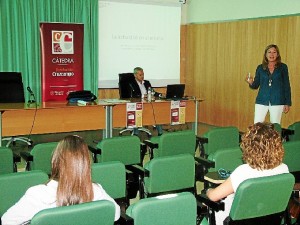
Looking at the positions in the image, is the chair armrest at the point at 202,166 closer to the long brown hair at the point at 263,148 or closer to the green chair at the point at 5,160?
the long brown hair at the point at 263,148

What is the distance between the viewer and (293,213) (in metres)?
3.13

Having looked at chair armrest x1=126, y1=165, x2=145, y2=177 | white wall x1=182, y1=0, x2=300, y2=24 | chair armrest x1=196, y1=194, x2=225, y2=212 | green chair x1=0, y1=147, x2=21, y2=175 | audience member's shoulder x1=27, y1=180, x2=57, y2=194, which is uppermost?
white wall x1=182, y1=0, x2=300, y2=24

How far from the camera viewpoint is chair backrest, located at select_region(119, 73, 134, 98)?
7840 mm

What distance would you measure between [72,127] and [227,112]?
380cm

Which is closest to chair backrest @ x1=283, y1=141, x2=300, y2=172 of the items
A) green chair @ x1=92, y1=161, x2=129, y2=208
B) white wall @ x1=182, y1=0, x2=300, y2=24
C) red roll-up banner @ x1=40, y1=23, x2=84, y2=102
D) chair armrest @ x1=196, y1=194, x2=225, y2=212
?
chair armrest @ x1=196, y1=194, x2=225, y2=212

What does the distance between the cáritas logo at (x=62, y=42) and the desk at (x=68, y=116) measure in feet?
6.07

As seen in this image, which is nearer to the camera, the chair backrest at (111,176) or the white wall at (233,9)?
the chair backrest at (111,176)

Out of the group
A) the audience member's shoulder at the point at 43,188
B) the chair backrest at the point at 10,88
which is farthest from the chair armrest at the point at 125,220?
the chair backrest at the point at 10,88

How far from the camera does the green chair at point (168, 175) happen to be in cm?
321

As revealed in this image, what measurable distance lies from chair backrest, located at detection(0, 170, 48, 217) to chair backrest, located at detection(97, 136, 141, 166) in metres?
1.32

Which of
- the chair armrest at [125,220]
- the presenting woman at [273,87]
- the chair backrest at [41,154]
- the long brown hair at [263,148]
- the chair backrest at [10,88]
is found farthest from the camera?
the chair backrest at [10,88]

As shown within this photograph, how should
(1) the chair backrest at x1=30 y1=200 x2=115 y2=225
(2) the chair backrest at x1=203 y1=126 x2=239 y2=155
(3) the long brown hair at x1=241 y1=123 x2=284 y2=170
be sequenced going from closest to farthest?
1. (1) the chair backrest at x1=30 y1=200 x2=115 y2=225
2. (3) the long brown hair at x1=241 y1=123 x2=284 y2=170
3. (2) the chair backrest at x1=203 y1=126 x2=239 y2=155

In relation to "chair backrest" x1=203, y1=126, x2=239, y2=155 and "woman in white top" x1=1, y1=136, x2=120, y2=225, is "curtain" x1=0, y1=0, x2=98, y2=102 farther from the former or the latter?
"woman in white top" x1=1, y1=136, x2=120, y2=225

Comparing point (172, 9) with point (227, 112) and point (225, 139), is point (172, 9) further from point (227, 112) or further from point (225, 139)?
point (225, 139)
